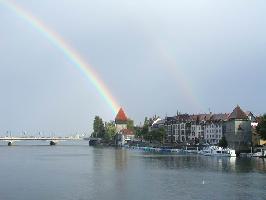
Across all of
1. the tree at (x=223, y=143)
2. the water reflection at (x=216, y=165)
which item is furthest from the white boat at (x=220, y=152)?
the water reflection at (x=216, y=165)

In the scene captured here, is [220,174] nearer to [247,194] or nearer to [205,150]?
[247,194]

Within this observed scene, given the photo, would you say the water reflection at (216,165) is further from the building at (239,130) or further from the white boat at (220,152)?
the building at (239,130)

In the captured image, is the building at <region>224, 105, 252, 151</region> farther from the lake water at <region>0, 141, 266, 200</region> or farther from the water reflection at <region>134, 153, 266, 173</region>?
the lake water at <region>0, 141, 266, 200</region>

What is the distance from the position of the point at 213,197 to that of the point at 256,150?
72754 mm

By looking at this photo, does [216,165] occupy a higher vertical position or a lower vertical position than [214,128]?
lower

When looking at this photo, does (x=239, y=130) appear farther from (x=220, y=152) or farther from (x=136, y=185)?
(x=136, y=185)

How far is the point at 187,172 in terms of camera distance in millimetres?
73812

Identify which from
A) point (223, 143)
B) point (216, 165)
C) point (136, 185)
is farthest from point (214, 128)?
point (136, 185)

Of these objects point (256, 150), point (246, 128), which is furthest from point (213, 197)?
point (246, 128)

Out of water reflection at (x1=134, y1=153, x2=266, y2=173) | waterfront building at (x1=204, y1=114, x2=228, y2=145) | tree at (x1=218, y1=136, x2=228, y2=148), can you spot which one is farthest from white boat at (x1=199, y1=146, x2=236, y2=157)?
waterfront building at (x1=204, y1=114, x2=228, y2=145)

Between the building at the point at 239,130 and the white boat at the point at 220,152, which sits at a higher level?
the building at the point at 239,130

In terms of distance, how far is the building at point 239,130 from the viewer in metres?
134

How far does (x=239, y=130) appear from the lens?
445 ft

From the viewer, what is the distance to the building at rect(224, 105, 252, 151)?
134 m
